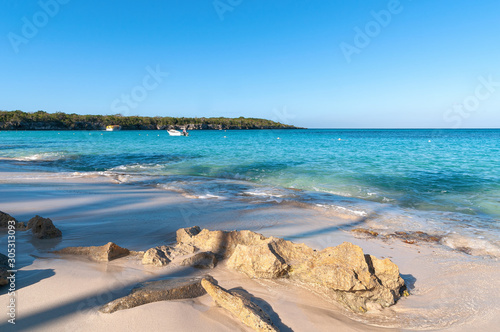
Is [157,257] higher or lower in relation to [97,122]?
lower

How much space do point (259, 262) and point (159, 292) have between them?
3.73 feet

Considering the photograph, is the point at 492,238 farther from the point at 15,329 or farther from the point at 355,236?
the point at 15,329

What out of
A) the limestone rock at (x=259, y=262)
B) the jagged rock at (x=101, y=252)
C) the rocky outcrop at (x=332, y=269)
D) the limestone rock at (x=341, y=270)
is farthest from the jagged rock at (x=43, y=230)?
the limestone rock at (x=341, y=270)

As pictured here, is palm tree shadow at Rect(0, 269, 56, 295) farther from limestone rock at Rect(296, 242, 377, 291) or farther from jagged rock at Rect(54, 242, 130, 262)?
limestone rock at Rect(296, 242, 377, 291)

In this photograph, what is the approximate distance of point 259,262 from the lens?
310 cm

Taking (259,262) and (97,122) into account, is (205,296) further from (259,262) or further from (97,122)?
(97,122)

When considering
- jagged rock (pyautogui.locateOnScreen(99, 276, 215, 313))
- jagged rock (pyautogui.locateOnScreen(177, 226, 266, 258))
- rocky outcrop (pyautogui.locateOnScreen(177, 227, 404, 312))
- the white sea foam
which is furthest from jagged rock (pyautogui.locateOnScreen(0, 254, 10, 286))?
the white sea foam

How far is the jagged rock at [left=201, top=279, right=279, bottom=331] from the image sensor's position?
2152 mm

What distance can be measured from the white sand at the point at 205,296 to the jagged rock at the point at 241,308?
0.07 m

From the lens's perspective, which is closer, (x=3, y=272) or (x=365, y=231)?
(x=3, y=272)

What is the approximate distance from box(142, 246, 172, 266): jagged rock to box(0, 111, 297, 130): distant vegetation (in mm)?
111373

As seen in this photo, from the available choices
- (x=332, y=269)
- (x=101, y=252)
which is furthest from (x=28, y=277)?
(x=332, y=269)

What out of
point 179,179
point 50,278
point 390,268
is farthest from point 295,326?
point 179,179

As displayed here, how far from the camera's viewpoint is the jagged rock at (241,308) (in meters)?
2.15
